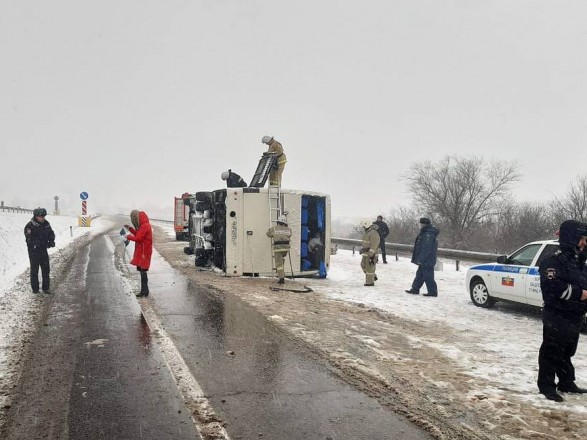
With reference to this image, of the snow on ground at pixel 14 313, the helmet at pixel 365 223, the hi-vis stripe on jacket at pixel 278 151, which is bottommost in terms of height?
the snow on ground at pixel 14 313

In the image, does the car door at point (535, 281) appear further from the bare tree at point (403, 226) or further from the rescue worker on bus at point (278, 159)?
the bare tree at point (403, 226)

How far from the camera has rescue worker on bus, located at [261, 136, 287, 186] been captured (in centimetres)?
1361

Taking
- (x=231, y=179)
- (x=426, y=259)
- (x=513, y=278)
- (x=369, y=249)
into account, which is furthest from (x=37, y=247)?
(x=513, y=278)

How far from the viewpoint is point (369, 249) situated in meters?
11.5

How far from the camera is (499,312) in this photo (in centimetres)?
Answer: 890

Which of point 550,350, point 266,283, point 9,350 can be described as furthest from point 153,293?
point 550,350

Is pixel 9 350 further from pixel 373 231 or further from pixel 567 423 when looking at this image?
pixel 373 231

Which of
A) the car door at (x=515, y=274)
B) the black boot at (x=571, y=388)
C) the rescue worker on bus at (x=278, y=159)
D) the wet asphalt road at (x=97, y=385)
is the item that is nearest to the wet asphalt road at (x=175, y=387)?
the wet asphalt road at (x=97, y=385)

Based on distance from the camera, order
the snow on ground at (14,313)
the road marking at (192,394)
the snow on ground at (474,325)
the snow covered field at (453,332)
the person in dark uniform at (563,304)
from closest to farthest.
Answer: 1. the road marking at (192,394)
2. the person in dark uniform at (563,304)
3. the snow covered field at (453,332)
4. the snow on ground at (14,313)
5. the snow on ground at (474,325)

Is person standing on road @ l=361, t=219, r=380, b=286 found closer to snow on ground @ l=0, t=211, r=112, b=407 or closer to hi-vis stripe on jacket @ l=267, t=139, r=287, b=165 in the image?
hi-vis stripe on jacket @ l=267, t=139, r=287, b=165

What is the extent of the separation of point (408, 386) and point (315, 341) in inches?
71.1

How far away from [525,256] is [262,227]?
636 centimetres

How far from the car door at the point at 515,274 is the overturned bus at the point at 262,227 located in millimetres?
5150

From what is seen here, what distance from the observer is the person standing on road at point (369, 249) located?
1149 centimetres
